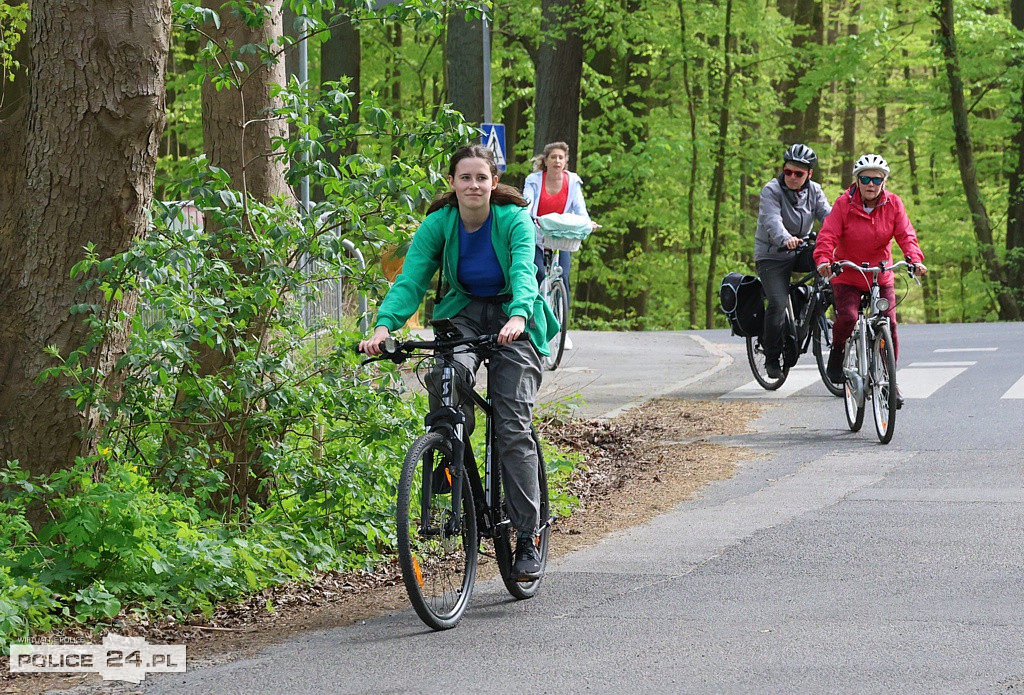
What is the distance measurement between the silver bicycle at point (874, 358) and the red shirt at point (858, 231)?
0.39 ft

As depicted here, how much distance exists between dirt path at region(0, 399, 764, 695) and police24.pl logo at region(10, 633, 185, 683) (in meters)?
0.06

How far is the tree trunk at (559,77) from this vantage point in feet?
77.3

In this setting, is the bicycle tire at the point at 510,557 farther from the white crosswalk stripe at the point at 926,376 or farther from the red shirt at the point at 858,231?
the white crosswalk stripe at the point at 926,376

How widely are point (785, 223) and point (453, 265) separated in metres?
7.03

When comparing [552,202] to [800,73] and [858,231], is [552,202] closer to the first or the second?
[858,231]

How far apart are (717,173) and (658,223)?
274 centimetres

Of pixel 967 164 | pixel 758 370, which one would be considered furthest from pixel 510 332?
pixel 967 164

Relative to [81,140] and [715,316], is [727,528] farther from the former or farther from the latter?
[715,316]

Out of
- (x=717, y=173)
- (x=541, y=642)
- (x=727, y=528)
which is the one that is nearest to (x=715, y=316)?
(x=717, y=173)

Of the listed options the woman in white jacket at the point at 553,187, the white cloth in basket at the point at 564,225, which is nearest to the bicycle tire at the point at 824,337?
the white cloth in basket at the point at 564,225

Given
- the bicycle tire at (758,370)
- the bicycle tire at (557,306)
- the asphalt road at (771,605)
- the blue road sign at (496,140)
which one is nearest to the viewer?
the asphalt road at (771,605)

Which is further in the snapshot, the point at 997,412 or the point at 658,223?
the point at 658,223

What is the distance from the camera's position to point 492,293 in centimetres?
608

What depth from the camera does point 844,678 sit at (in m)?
4.74
